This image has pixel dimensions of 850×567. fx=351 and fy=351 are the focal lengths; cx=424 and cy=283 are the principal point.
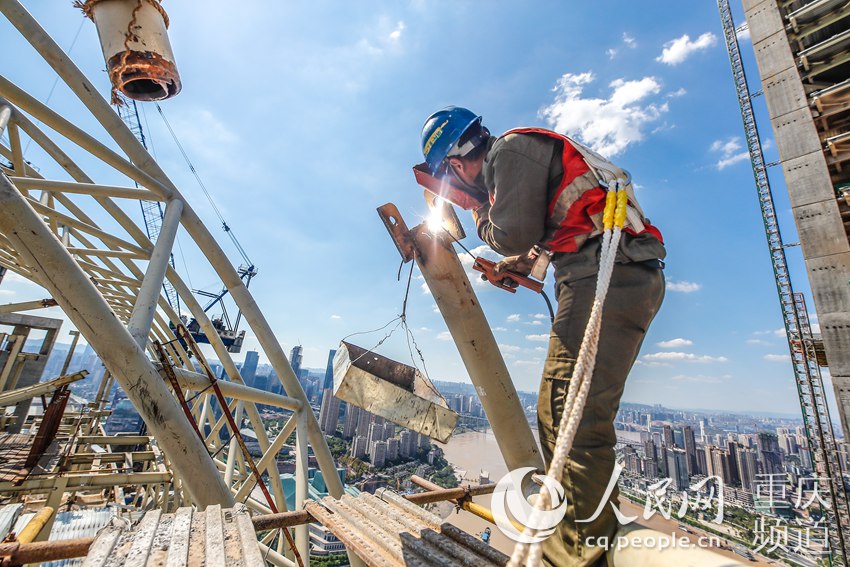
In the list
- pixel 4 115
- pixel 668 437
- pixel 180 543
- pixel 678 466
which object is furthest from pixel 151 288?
pixel 668 437

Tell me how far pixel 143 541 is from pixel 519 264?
3.01 meters

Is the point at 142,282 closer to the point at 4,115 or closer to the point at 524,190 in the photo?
the point at 4,115

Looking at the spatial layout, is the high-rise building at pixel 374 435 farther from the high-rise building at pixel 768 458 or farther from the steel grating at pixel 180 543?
the steel grating at pixel 180 543

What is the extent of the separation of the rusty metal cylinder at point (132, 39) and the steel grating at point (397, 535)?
4.82 metres

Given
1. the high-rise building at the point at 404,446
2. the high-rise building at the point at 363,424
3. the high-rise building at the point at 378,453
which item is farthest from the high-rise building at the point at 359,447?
the high-rise building at the point at 404,446

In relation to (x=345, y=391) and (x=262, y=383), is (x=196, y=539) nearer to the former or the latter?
(x=345, y=391)

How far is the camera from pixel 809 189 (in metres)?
9.26

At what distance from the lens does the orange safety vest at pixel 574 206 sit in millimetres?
2156

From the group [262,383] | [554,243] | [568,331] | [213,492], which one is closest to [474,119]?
[554,243]

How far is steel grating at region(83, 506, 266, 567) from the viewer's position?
151 cm

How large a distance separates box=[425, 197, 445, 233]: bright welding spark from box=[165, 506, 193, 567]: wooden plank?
310 cm

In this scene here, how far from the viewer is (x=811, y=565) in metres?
16.9

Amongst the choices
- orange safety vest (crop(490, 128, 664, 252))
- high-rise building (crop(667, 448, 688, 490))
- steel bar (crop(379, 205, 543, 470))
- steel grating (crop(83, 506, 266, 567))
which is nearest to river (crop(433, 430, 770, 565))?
high-rise building (crop(667, 448, 688, 490))

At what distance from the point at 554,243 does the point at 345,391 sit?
326cm
